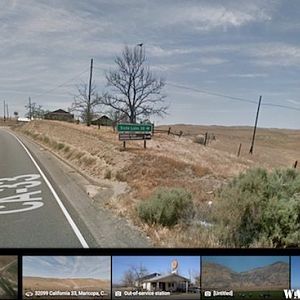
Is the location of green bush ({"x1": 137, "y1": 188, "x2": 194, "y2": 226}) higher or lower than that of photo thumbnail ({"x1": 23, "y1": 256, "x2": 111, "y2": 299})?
lower

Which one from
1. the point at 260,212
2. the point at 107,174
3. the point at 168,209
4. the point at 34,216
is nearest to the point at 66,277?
the point at 260,212

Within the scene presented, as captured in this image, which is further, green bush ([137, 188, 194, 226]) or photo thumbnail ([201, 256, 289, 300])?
green bush ([137, 188, 194, 226])

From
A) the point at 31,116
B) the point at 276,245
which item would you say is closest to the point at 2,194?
the point at 276,245

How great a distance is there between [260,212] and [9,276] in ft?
20.8

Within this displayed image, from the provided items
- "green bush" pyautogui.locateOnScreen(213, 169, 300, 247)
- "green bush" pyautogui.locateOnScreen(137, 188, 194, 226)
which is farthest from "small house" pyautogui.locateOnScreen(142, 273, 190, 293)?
"green bush" pyautogui.locateOnScreen(137, 188, 194, 226)

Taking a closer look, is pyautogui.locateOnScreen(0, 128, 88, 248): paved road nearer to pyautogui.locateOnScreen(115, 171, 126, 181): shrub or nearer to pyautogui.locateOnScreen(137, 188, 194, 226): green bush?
pyautogui.locateOnScreen(137, 188, 194, 226): green bush

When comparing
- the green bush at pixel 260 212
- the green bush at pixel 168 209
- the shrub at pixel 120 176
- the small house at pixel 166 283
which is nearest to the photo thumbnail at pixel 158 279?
the small house at pixel 166 283

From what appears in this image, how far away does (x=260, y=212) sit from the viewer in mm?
8516

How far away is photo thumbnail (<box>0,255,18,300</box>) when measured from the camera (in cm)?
296

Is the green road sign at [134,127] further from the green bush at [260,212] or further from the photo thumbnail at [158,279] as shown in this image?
the photo thumbnail at [158,279]

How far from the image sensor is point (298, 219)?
25.8ft

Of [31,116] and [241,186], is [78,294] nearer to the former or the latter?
[241,186]

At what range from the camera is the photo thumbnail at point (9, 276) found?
2955 millimetres

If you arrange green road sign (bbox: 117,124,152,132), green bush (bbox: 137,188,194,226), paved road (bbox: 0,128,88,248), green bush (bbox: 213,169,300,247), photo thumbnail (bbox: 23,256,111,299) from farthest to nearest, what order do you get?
green road sign (bbox: 117,124,152,132) < green bush (bbox: 137,188,194,226) < paved road (bbox: 0,128,88,248) < green bush (bbox: 213,169,300,247) < photo thumbnail (bbox: 23,256,111,299)
